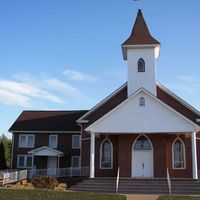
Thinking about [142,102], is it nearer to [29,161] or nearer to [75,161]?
[75,161]

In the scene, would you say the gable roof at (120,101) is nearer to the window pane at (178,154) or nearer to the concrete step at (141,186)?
the window pane at (178,154)

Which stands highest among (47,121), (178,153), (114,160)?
(47,121)

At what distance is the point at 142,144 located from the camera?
3269 centimetres

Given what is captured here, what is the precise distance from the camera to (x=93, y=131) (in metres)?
31.3

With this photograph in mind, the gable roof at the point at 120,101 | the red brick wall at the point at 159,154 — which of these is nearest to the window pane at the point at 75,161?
the gable roof at the point at 120,101

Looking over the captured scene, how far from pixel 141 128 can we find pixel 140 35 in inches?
430

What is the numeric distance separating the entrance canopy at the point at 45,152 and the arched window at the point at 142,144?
39.5 feet

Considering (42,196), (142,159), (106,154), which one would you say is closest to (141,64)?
(106,154)

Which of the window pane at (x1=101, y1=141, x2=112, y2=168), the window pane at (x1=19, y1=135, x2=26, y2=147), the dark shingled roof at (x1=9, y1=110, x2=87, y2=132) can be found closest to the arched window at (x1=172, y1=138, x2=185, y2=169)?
the window pane at (x1=101, y1=141, x2=112, y2=168)

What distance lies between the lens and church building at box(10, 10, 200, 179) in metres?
30.8

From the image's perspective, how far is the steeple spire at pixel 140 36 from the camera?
36719 millimetres

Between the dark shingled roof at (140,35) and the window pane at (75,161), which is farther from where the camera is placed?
the window pane at (75,161)

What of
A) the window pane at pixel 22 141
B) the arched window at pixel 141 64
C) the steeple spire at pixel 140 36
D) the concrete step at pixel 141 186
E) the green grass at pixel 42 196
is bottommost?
the green grass at pixel 42 196

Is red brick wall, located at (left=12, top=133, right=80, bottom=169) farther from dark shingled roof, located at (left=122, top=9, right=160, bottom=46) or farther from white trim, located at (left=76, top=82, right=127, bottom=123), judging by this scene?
dark shingled roof, located at (left=122, top=9, right=160, bottom=46)
